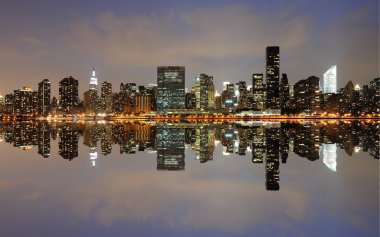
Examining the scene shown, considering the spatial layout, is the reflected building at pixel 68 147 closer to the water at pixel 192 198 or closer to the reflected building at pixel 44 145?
the reflected building at pixel 44 145

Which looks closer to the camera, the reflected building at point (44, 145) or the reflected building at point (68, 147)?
the reflected building at point (68, 147)

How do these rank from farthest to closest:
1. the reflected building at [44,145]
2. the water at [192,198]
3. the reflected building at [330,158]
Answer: the reflected building at [44,145] < the reflected building at [330,158] < the water at [192,198]

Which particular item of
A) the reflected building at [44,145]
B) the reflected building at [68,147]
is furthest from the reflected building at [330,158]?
the reflected building at [44,145]

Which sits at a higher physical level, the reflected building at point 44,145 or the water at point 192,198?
the reflected building at point 44,145

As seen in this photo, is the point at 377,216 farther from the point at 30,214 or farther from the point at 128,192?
the point at 30,214

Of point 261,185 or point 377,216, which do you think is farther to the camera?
point 261,185

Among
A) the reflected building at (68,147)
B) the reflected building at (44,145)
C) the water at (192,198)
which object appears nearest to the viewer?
the water at (192,198)

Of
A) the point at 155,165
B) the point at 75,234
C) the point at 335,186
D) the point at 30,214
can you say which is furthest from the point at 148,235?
the point at 155,165

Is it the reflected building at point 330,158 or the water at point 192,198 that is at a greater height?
the reflected building at point 330,158

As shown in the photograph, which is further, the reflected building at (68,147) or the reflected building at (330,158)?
the reflected building at (68,147)

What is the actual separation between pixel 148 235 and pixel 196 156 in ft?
52.6

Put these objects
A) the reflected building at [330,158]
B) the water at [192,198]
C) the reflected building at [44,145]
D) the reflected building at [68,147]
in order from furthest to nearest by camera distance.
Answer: the reflected building at [44,145]
the reflected building at [68,147]
the reflected building at [330,158]
the water at [192,198]

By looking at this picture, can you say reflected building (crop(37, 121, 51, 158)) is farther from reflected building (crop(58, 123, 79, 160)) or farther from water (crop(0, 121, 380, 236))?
water (crop(0, 121, 380, 236))

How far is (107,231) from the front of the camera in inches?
359
